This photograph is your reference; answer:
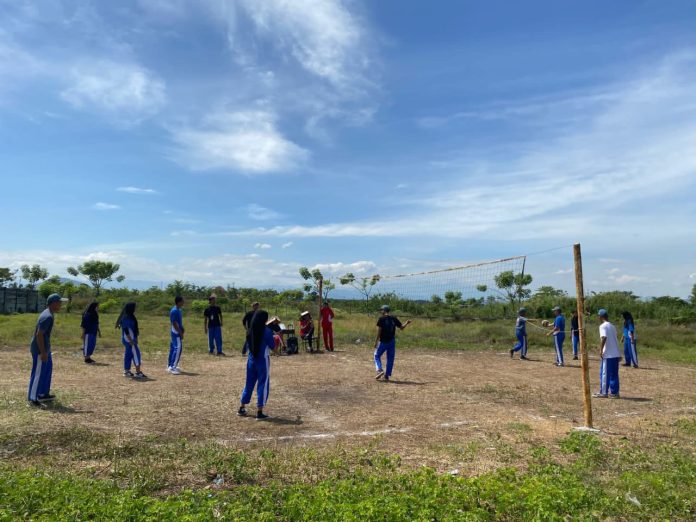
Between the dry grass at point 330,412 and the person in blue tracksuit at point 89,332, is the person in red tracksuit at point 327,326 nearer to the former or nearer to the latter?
the dry grass at point 330,412

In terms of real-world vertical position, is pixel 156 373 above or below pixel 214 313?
below

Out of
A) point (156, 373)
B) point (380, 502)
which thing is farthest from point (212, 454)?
point (156, 373)

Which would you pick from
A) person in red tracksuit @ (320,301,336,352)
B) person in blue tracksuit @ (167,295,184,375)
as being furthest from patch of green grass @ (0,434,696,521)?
person in red tracksuit @ (320,301,336,352)

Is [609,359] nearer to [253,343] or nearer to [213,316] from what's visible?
[253,343]

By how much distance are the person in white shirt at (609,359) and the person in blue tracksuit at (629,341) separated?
15.3 feet

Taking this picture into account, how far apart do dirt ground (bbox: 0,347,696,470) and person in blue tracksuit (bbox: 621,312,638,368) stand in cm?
74

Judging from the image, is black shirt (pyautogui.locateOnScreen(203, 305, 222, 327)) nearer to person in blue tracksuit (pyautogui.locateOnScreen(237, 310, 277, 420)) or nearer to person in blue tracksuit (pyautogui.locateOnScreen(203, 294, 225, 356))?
person in blue tracksuit (pyautogui.locateOnScreen(203, 294, 225, 356))

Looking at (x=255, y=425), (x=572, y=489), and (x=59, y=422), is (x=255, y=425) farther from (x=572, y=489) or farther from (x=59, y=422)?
(x=572, y=489)

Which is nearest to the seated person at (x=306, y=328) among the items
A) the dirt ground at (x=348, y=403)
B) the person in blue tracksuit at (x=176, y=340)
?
the dirt ground at (x=348, y=403)

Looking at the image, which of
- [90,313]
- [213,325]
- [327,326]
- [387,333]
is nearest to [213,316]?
[213,325]

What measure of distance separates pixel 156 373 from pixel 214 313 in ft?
12.2

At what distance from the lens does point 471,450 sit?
6.46m

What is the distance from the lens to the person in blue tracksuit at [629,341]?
48.2 ft

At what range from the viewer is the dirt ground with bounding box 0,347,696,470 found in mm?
7137
